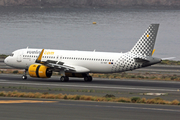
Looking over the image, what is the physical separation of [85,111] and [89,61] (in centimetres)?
2482

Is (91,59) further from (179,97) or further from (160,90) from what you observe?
(179,97)

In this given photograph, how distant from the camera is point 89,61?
168 feet

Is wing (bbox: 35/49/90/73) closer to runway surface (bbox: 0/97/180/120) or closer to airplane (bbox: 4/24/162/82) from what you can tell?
airplane (bbox: 4/24/162/82)

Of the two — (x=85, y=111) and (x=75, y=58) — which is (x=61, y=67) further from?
(x=85, y=111)

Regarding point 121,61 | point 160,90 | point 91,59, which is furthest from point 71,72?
point 160,90

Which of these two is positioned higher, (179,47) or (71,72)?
(179,47)

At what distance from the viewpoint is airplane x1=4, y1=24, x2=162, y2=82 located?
4944 cm

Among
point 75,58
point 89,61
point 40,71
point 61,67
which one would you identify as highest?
point 75,58

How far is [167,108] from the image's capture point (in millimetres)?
28844

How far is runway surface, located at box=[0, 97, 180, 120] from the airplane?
18840 mm

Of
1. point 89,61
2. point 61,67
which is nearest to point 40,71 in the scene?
point 61,67

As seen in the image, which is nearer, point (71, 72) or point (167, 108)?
point (167, 108)

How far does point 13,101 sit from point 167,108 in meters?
12.2

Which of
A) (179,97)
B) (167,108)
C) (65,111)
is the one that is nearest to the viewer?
(65,111)
